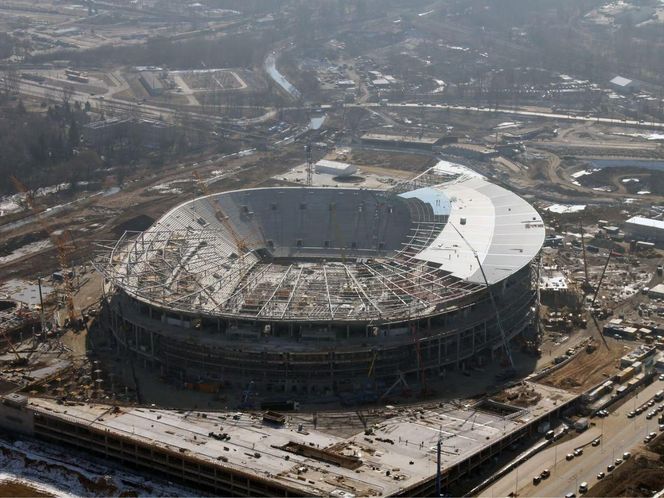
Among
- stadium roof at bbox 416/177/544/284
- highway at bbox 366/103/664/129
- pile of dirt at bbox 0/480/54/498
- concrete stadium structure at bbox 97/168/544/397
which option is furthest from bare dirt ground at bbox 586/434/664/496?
highway at bbox 366/103/664/129

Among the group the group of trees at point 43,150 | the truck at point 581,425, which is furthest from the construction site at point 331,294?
the truck at point 581,425

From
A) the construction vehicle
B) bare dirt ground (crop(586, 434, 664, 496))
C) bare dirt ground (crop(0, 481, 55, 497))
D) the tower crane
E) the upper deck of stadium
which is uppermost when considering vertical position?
the upper deck of stadium

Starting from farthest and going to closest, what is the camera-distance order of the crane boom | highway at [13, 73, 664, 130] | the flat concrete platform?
highway at [13, 73, 664, 130] → the crane boom → the flat concrete platform

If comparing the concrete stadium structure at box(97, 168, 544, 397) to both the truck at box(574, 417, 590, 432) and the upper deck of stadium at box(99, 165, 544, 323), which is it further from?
the truck at box(574, 417, 590, 432)

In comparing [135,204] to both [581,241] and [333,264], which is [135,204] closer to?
[333,264]

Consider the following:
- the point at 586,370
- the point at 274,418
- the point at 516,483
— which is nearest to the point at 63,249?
the point at 274,418
